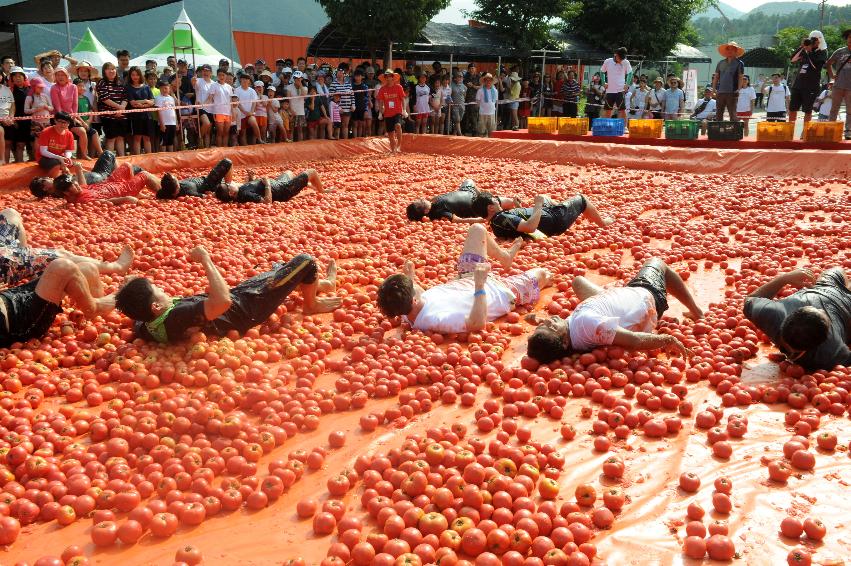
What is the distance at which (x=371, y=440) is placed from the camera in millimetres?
3811

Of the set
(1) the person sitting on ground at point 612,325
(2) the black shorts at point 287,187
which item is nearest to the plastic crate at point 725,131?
(2) the black shorts at point 287,187

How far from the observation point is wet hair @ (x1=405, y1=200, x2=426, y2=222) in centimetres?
883

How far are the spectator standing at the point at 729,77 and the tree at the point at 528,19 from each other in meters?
10.6

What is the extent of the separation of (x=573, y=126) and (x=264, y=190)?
8.76 metres

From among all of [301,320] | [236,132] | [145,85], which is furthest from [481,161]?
[301,320]

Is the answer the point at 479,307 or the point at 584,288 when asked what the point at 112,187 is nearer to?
the point at 479,307

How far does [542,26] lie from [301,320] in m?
21.7

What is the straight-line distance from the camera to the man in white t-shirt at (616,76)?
16.1 m

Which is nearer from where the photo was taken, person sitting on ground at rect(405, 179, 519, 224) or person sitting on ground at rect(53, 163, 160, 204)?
person sitting on ground at rect(405, 179, 519, 224)

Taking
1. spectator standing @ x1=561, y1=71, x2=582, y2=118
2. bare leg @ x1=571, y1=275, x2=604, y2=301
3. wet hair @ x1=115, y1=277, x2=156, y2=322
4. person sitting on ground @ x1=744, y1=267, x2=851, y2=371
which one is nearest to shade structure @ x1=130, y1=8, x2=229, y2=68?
spectator standing @ x1=561, y1=71, x2=582, y2=118

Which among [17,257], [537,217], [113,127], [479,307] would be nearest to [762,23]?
[113,127]

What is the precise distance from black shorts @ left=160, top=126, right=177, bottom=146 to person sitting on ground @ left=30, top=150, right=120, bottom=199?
2.70 metres

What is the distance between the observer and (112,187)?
9.95 meters

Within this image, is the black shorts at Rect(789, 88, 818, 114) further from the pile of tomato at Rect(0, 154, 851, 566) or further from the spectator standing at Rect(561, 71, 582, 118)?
the pile of tomato at Rect(0, 154, 851, 566)
